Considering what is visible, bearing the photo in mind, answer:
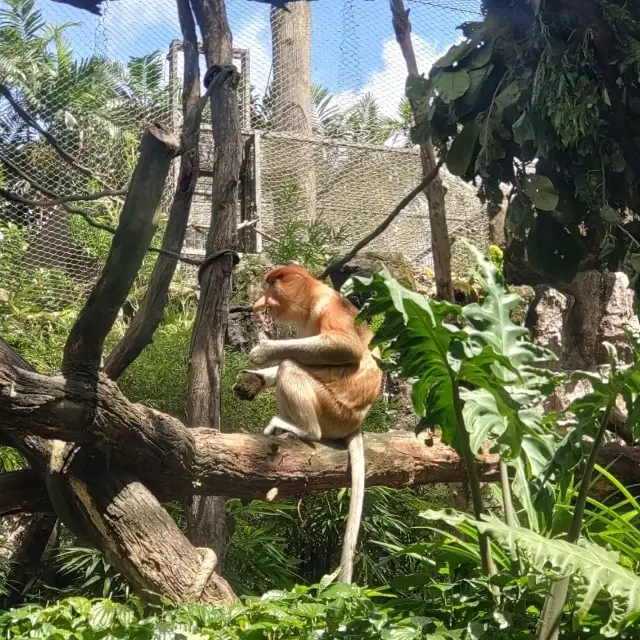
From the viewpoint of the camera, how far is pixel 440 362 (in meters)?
2.30

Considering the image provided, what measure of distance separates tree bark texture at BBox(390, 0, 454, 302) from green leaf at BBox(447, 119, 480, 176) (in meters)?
2.13

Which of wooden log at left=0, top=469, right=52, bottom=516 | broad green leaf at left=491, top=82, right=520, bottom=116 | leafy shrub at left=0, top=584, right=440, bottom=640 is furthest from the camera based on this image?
wooden log at left=0, top=469, right=52, bottom=516

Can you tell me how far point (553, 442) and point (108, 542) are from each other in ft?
5.80

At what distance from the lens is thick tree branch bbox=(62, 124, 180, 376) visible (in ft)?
8.18

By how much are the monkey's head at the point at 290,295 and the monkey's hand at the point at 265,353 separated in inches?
17.3

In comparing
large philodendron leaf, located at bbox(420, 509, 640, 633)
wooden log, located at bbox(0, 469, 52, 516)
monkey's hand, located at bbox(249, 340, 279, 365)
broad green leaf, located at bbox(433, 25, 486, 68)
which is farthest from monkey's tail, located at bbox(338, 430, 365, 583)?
broad green leaf, located at bbox(433, 25, 486, 68)

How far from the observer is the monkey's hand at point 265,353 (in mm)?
4543

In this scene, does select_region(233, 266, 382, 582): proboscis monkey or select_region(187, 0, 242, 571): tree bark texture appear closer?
select_region(187, 0, 242, 571): tree bark texture

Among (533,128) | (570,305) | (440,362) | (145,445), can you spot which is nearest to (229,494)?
(145,445)

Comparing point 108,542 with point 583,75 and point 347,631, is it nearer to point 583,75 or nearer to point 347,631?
point 347,631

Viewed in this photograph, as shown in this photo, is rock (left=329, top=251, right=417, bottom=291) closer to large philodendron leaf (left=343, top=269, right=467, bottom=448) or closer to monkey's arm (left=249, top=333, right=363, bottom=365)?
monkey's arm (left=249, top=333, right=363, bottom=365)

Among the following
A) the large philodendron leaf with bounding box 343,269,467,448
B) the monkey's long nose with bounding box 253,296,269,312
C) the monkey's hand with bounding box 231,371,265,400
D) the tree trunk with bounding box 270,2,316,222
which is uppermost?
the tree trunk with bounding box 270,2,316,222

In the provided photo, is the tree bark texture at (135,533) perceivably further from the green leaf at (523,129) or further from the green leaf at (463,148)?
the green leaf at (523,129)

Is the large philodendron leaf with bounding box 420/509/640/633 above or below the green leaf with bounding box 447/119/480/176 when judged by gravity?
below
